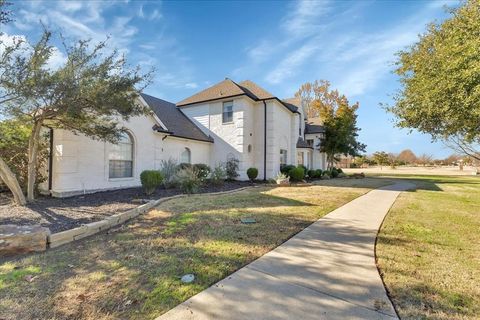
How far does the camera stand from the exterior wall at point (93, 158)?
9.40m

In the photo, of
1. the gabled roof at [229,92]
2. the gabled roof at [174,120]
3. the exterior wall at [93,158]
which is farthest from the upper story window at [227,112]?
the exterior wall at [93,158]

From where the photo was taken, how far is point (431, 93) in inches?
241

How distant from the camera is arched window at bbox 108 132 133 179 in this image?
1123cm

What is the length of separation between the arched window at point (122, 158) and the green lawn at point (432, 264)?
1093 centimetres

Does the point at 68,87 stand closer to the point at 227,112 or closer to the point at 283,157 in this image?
the point at 227,112

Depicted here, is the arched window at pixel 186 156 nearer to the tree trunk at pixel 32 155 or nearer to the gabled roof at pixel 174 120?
the gabled roof at pixel 174 120

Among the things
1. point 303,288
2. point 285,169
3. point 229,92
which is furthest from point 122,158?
point 285,169

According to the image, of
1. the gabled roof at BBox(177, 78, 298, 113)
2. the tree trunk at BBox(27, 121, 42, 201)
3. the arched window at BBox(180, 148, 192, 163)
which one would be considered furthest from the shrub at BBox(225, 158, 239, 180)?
the tree trunk at BBox(27, 121, 42, 201)

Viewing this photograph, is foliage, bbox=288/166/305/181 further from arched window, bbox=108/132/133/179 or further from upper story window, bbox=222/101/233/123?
arched window, bbox=108/132/133/179

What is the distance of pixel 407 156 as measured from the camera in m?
70.3

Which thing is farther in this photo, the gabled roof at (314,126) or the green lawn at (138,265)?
the gabled roof at (314,126)

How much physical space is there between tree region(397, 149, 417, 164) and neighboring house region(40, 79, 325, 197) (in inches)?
2501

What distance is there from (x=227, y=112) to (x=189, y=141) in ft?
11.8

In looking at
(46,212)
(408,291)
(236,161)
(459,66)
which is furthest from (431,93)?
(236,161)
